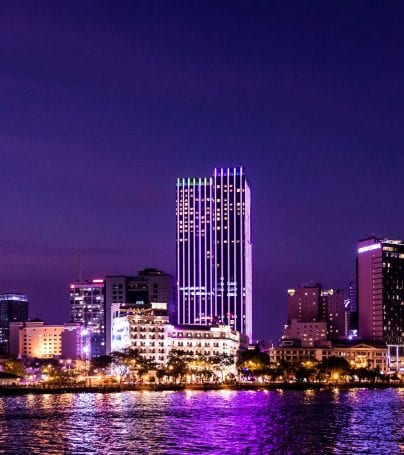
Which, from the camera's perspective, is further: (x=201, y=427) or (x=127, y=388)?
(x=127, y=388)

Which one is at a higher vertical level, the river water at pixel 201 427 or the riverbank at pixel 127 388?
the river water at pixel 201 427

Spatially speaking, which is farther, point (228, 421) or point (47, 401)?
point (47, 401)

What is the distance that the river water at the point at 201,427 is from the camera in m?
78.4

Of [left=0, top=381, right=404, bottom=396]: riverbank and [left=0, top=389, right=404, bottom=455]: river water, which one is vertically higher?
[left=0, top=389, right=404, bottom=455]: river water

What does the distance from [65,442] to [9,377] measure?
114 m

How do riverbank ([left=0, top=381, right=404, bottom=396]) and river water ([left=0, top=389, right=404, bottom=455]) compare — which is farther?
riverbank ([left=0, top=381, right=404, bottom=396])

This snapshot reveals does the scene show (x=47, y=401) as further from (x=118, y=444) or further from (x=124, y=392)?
(x=118, y=444)

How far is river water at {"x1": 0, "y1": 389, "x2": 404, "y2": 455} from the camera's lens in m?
78.4

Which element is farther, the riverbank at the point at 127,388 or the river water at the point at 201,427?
the riverbank at the point at 127,388

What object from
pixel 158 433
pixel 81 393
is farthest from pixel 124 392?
pixel 158 433

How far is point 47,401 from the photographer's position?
467 feet

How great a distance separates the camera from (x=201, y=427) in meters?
94.4

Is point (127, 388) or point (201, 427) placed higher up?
point (201, 427)

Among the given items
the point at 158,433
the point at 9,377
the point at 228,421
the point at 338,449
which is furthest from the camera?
the point at 9,377
